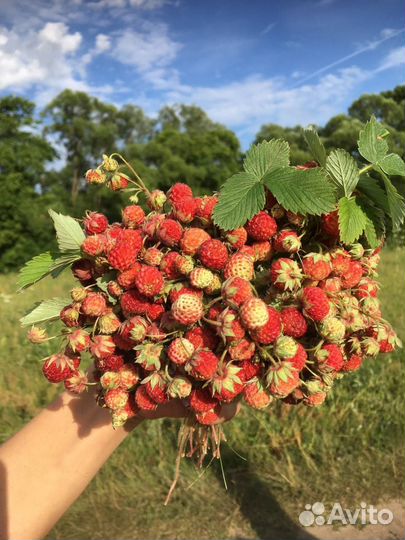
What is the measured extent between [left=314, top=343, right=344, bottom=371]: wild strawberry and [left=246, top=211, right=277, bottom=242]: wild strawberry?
26cm

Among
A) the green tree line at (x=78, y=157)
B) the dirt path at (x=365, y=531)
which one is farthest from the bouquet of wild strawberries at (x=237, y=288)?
Answer: the green tree line at (x=78, y=157)

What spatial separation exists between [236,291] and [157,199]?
411 millimetres

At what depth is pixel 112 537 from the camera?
2.83 metres

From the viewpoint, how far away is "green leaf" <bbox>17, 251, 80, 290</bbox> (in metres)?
1.13

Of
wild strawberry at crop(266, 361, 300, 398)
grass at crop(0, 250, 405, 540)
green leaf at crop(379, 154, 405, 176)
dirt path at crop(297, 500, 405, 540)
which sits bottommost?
dirt path at crop(297, 500, 405, 540)

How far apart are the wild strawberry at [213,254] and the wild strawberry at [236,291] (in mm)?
60

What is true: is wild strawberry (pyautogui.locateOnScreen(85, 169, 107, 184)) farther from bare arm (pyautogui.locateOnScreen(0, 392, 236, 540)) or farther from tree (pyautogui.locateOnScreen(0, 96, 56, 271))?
tree (pyautogui.locateOnScreen(0, 96, 56, 271))

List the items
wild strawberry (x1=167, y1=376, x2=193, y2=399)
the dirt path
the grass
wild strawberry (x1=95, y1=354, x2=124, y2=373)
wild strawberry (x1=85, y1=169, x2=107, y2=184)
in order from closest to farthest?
wild strawberry (x1=167, y1=376, x2=193, y2=399) → wild strawberry (x1=95, y1=354, x2=124, y2=373) → wild strawberry (x1=85, y1=169, x2=107, y2=184) → the dirt path → the grass

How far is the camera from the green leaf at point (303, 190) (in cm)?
96

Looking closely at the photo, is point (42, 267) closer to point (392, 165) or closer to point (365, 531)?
point (392, 165)

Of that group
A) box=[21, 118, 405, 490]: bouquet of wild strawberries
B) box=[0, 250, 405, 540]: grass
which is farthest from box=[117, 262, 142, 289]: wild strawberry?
box=[0, 250, 405, 540]: grass

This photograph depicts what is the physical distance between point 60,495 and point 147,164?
21645 millimetres

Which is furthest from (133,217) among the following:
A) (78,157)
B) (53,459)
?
(78,157)

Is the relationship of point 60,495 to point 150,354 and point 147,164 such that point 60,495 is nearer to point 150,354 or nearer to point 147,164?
point 150,354
